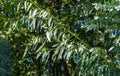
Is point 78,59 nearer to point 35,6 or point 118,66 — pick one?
point 118,66

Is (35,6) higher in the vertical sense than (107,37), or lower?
higher

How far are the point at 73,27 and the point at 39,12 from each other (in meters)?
1.59

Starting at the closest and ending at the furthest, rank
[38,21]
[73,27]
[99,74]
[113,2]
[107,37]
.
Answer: [113,2]
[99,74]
[38,21]
[107,37]
[73,27]

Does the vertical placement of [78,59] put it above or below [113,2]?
below

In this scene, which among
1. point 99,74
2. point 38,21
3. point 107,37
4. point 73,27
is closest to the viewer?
point 99,74

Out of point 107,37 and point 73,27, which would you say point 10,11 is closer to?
point 73,27

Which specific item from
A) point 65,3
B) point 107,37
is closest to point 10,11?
point 65,3

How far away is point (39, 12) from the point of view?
12.6ft

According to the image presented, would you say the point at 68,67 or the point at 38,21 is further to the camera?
the point at 68,67

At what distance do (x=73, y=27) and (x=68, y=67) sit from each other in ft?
3.03

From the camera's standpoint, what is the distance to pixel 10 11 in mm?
6125

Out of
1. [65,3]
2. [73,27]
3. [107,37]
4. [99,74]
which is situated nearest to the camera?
[99,74]

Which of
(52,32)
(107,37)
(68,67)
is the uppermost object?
(52,32)

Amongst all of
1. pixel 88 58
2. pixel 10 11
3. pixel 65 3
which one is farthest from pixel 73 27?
pixel 88 58
